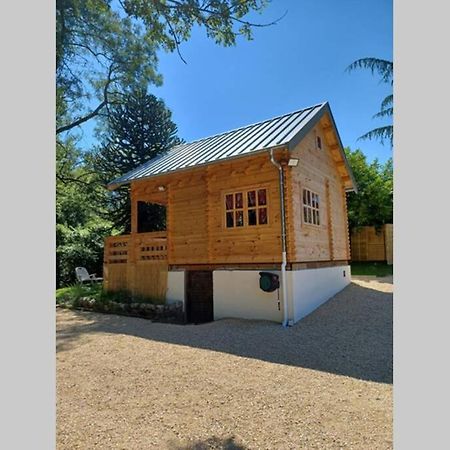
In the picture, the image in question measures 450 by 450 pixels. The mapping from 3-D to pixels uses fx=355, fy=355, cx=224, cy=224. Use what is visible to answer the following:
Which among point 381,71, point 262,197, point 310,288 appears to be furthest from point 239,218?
point 381,71

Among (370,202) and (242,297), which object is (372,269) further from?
(242,297)

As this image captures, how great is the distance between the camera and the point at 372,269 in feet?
58.6

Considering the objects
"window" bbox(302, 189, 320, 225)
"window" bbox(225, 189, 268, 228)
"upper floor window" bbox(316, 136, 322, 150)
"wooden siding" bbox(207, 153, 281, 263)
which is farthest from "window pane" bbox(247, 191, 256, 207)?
"upper floor window" bbox(316, 136, 322, 150)

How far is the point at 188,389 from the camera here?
15.0 feet

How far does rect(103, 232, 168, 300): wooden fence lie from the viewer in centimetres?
1152

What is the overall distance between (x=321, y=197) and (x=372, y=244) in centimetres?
997

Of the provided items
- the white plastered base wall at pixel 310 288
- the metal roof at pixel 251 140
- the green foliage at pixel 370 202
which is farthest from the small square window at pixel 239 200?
the green foliage at pixel 370 202

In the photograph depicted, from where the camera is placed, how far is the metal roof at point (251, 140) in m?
8.95

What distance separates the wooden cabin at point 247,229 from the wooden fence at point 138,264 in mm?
34

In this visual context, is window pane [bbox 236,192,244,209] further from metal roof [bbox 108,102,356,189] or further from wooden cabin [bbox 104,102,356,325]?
metal roof [bbox 108,102,356,189]

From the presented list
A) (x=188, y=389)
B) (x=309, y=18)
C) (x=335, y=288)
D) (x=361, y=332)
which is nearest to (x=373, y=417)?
(x=188, y=389)

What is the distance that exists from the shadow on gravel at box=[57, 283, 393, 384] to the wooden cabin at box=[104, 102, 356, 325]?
79 centimetres

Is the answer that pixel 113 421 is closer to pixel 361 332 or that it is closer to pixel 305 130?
pixel 361 332

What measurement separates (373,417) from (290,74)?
18.0ft
